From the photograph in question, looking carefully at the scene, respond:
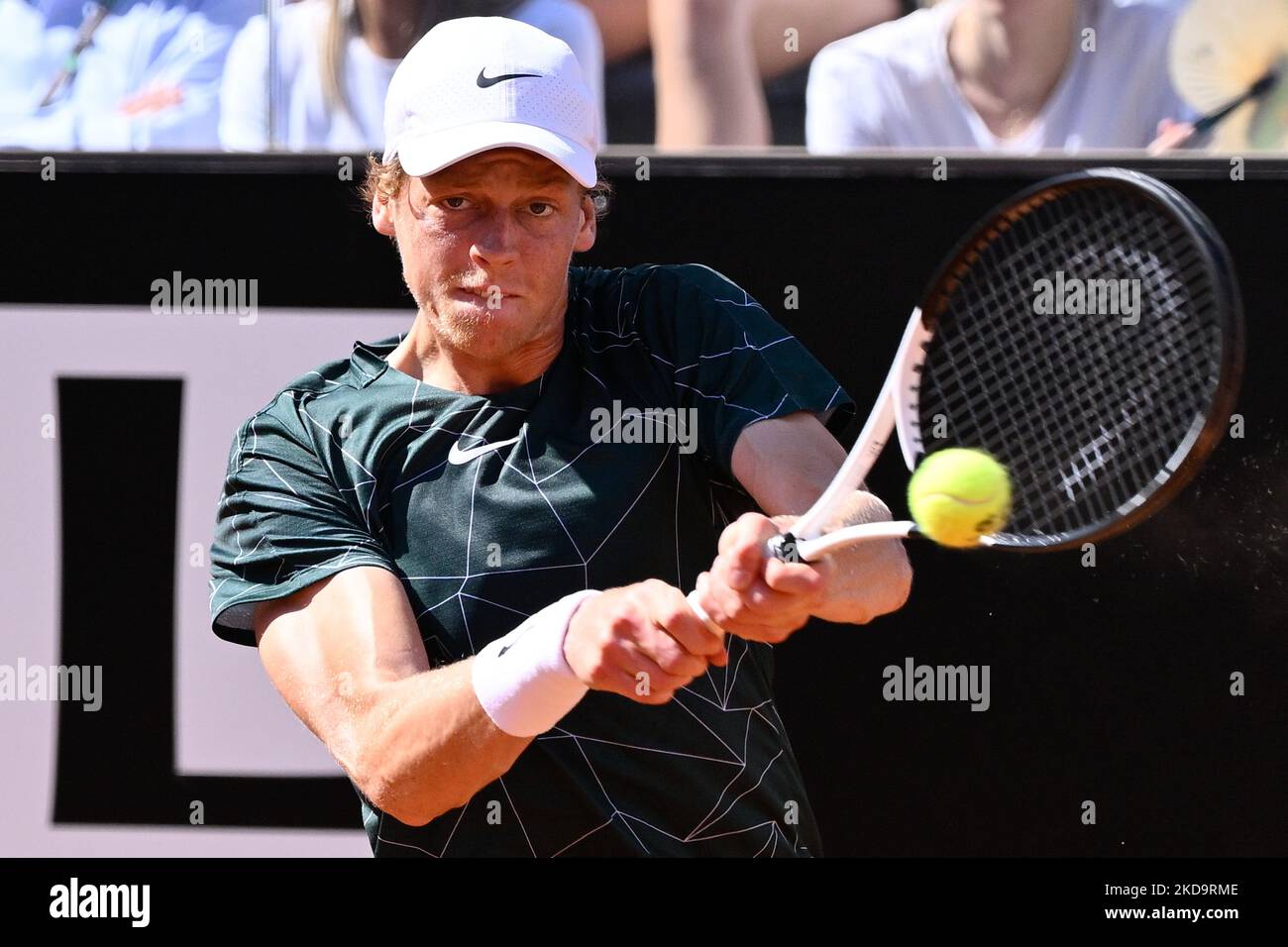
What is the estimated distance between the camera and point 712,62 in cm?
310

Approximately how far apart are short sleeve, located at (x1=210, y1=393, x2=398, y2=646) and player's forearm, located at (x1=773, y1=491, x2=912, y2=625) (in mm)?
612

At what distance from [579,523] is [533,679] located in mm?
301

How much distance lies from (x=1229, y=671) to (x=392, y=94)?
2.07 meters

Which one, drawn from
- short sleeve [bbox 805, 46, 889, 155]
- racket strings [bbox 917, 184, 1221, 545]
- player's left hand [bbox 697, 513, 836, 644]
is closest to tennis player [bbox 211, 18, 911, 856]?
player's left hand [bbox 697, 513, 836, 644]

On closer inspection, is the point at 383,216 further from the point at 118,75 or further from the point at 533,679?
the point at 118,75

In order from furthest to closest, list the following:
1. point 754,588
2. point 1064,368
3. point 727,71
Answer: point 727,71, point 1064,368, point 754,588

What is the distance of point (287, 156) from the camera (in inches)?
124

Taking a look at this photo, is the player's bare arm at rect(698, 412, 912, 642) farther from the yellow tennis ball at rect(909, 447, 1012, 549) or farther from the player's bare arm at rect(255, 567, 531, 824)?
the player's bare arm at rect(255, 567, 531, 824)

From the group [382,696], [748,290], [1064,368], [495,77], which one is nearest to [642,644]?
[382,696]

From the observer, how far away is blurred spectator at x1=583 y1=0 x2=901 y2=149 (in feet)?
10.1

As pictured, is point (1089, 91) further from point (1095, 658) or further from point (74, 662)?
point (74, 662)

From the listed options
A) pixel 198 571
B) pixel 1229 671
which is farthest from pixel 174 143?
pixel 1229 671

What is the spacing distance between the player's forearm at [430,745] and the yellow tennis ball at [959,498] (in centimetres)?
57

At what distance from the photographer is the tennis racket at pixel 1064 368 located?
67.7 inches
